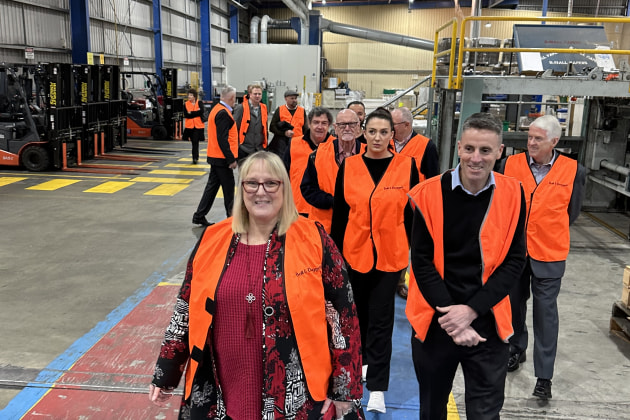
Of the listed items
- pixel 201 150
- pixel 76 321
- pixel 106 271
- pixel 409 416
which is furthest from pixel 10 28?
pixel 409 416

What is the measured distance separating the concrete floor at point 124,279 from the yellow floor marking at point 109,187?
0.86ft

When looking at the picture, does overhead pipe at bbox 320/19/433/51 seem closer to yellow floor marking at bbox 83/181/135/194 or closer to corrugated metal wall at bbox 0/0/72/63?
corrugated metal wall at bbox 0/0/72/63

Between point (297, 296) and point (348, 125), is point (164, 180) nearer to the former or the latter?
point (348, 125)

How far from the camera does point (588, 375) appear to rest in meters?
4.27

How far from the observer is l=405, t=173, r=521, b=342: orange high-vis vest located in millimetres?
2508

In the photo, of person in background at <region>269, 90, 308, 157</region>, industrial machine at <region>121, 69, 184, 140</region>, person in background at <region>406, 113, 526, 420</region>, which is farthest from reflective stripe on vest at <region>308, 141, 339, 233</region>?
industrial machine at <region>121, 69, 184, 140</region>

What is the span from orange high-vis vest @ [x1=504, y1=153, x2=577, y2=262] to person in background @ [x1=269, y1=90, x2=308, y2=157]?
453 centimetres

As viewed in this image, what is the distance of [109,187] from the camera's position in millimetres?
11758

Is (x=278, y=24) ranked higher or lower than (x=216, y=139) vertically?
higher

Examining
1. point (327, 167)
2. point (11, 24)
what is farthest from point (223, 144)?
point (11, 24)

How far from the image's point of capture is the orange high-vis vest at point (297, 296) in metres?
2.09

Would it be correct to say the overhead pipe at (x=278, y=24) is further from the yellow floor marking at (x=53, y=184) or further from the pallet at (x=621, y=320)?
the pallet at (x=621, y=320)

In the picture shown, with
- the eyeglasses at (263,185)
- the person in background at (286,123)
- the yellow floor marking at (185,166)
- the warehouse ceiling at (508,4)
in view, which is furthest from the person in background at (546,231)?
the warehouse ceiling at (508,4)

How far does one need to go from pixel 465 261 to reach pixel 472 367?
0.53m
